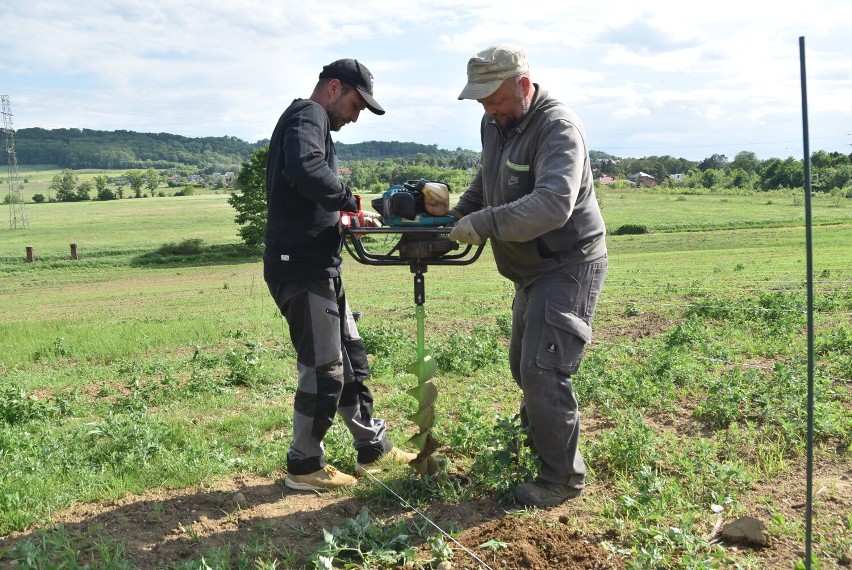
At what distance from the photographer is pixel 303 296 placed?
456cm

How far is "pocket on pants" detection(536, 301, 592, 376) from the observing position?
13.7 ft

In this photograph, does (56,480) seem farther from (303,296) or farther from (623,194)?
(623,194)

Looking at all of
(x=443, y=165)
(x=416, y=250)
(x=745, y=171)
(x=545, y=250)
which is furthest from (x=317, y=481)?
(x=745, y=171)

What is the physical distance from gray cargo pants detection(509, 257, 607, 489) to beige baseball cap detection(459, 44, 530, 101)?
1.14m

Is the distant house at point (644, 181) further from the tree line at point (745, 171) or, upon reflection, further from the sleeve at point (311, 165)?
the sleeve at point (311, 165)

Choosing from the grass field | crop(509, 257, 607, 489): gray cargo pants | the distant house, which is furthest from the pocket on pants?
the distant house

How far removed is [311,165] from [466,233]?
99 centimetres

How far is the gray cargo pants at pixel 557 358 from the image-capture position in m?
A: 4.20

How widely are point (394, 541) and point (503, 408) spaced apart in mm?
2736

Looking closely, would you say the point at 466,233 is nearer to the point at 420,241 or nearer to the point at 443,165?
the point at 420,241

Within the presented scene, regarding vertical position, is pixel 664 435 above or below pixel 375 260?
below

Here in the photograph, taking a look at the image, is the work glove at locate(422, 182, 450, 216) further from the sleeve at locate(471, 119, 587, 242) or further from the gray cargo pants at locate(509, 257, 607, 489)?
the gray cargo pants at locate(509, 257, 607, 489)

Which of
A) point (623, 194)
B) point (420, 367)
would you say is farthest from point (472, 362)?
point (623, 194)

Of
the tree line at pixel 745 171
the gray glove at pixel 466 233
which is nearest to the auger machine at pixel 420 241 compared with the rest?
the gray glove at pixel 466 233
